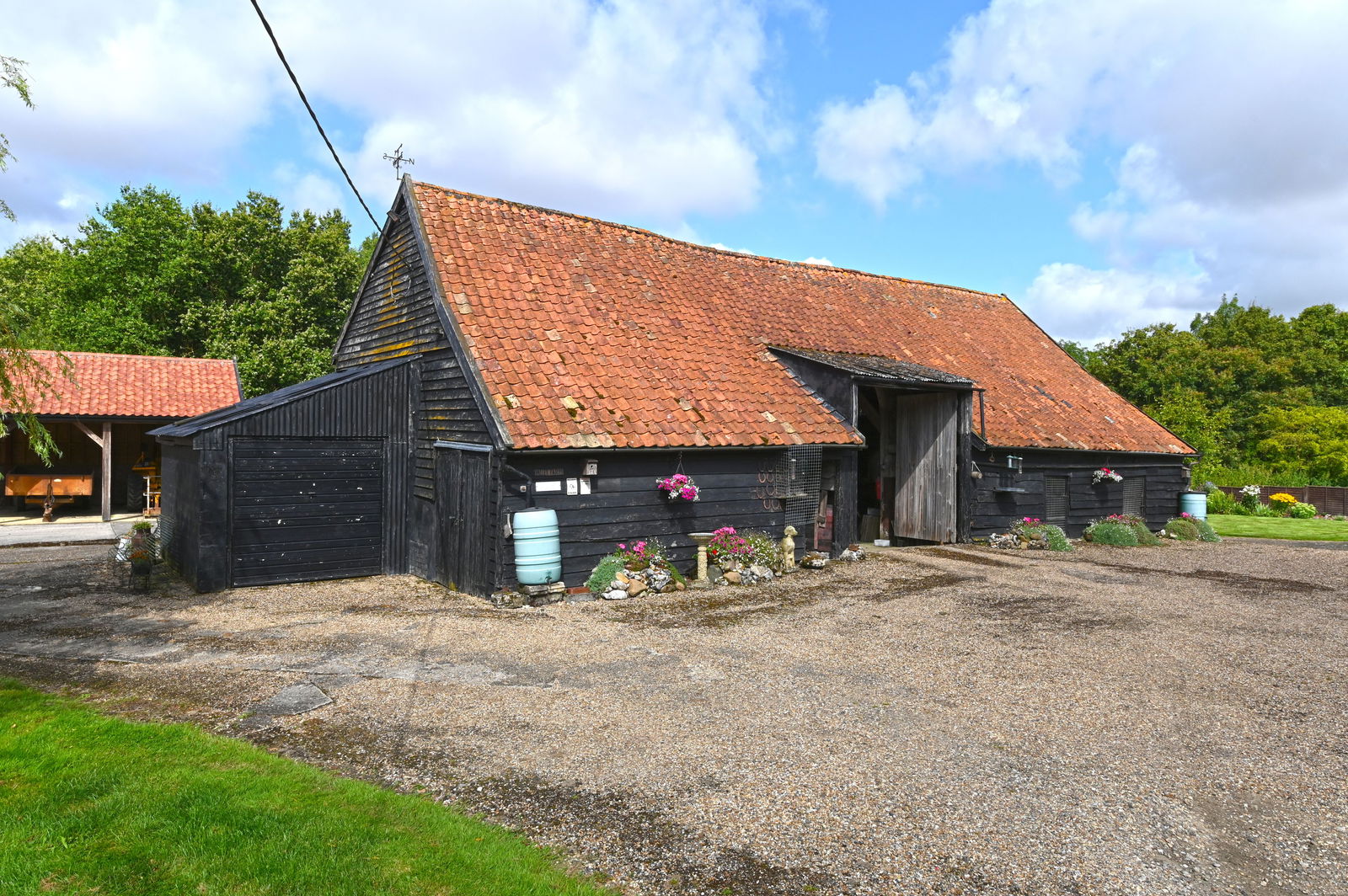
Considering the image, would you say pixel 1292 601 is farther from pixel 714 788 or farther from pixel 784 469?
pixel 714 788

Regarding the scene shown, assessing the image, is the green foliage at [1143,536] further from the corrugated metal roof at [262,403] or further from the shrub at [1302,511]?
the corrugated metal roof at [262,403]

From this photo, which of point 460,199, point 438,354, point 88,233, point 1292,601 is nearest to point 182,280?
point 88,233

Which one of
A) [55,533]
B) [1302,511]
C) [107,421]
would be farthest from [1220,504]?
[107,421]

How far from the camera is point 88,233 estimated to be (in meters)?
35.5

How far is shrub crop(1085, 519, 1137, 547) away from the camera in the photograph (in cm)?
1856

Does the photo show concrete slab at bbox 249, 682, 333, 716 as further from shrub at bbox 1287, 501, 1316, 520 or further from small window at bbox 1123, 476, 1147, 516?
shrub at bbox 1287, 501, 1316, 520

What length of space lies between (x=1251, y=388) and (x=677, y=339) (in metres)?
41.6

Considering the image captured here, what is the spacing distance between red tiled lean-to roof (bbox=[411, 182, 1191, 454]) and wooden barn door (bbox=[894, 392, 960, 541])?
1.55 metres

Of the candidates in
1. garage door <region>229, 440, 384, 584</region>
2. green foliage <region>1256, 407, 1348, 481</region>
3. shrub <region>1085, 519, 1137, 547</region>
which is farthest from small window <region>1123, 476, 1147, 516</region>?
garage door <region>229, 440, 384, 584</region>

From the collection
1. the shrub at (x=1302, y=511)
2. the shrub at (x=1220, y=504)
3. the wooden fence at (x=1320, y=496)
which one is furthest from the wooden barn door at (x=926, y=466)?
the wooden fence at (x=1320, y=496)

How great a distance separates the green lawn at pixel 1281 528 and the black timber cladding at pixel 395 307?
71.3ft

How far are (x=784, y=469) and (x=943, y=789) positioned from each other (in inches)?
360

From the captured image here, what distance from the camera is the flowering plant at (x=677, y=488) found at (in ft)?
41.5

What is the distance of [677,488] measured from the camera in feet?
41.6
